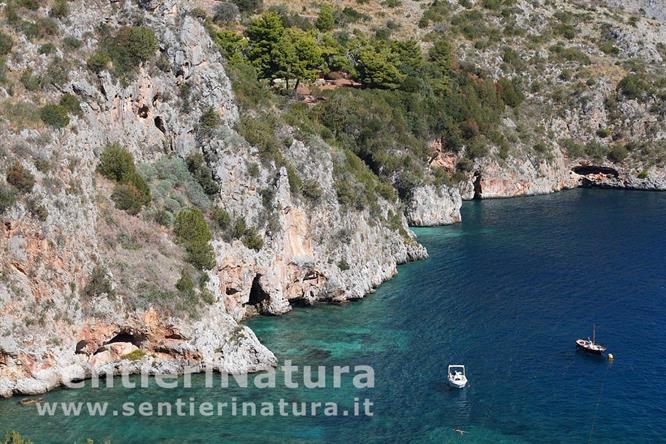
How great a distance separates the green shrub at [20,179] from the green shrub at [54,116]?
5.95 meters

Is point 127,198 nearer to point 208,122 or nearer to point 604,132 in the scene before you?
point 208,122

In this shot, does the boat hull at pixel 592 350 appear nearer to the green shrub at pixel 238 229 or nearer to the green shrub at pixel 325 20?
the green shrub at pixel 238 229

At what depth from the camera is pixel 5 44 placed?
62.4 metres

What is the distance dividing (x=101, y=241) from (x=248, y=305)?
17517mm

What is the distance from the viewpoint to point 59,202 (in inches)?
2197

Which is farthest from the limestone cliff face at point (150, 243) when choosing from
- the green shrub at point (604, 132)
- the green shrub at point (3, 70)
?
the green shrub at point (604, 132)

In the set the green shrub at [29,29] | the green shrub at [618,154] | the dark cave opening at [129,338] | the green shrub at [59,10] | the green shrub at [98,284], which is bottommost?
the dark cave opening at [129,338]

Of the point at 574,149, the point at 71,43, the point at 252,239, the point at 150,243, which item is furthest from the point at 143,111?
the point at 574,149

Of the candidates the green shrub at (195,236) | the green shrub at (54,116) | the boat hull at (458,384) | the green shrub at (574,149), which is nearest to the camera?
the boat hull at (458,384)

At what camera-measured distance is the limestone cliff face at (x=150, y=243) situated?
53250 millimetres

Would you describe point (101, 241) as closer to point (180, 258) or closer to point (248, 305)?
point (180, 258)

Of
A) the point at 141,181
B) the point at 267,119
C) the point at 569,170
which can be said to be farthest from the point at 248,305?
the point at 569,170

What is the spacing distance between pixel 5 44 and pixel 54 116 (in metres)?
8.67

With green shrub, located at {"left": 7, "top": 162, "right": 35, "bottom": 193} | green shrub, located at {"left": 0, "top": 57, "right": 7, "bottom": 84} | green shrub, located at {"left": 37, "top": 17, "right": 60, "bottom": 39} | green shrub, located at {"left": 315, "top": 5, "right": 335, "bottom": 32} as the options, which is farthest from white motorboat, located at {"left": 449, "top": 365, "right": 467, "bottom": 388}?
green shrub, located at {"left": 315, "top": 5, "right": 335, "bottom": 32}
